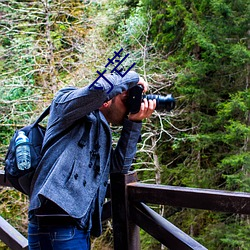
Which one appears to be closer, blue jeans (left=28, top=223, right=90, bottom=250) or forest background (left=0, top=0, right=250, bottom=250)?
blue jeans (left=28, top=223, right=90, bottom=250)

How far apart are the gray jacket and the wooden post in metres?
0.31

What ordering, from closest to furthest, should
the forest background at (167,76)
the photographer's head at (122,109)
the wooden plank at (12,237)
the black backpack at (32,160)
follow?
the black backpack at (32,160), the photographer's head at (122,109), the wooden plank at (12,237), the forest background at (167,76)

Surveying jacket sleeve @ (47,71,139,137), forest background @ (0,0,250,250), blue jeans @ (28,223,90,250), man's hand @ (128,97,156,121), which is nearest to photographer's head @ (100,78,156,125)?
man's hand @ (128,97,156,121)

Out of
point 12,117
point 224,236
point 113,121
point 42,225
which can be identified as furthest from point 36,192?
point 12,117

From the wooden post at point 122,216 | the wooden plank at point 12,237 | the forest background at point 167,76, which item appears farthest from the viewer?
the forest background at point 167,76

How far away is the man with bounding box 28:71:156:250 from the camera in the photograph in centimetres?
104

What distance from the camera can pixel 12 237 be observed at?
186 centimetres

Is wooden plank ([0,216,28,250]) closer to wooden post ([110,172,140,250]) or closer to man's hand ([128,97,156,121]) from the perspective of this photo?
wooden post ([110,172,140,250])

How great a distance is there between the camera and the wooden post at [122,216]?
149cm

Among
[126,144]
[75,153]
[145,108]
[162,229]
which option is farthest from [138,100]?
[162,229]

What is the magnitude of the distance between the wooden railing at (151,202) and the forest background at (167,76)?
281 centimetres

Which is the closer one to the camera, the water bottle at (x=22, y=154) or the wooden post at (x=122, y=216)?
the water bottle at (x=22, y=154)

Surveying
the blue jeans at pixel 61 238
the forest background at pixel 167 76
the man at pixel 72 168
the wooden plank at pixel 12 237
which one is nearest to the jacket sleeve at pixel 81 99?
the man at pixel 72 168

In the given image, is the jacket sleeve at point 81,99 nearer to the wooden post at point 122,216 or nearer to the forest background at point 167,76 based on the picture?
the wooden post at point 122,216
